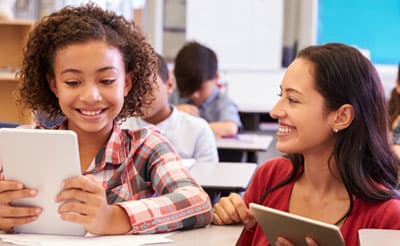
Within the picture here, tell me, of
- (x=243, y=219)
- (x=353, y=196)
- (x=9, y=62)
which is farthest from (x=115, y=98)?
(x=9, y=62)

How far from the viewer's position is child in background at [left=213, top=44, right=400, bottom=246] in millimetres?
1598

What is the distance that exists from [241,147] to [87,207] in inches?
98.3

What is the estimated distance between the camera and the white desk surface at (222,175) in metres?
2.57

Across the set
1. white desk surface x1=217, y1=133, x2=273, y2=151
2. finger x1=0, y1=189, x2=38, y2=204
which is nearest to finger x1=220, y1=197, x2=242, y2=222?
finger x1=0, y1=189, x2=38, y2=204

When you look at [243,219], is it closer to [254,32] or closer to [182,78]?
[182,78]

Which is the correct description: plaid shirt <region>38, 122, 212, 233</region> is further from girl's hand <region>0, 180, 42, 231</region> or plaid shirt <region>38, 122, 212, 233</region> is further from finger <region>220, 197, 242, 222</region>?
girl's hand <region>0, 180, 42, 231</region>

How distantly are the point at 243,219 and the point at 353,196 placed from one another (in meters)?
0.27

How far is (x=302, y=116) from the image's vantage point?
5.37ft

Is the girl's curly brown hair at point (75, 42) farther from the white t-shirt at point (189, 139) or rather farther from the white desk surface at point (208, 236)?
the white t-shirt at point (189, 139)

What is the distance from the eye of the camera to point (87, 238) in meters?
1.47

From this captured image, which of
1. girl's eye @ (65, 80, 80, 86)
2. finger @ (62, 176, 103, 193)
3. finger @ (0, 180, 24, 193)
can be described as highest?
girl's eye @ (65, 80, 80, 86)

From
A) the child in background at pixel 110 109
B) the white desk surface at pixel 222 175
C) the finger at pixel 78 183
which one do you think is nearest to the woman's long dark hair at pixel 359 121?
the child in background at pixel 110 109

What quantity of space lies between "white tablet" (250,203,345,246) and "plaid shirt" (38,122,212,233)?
208mm

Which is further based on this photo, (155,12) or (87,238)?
(155,12)
